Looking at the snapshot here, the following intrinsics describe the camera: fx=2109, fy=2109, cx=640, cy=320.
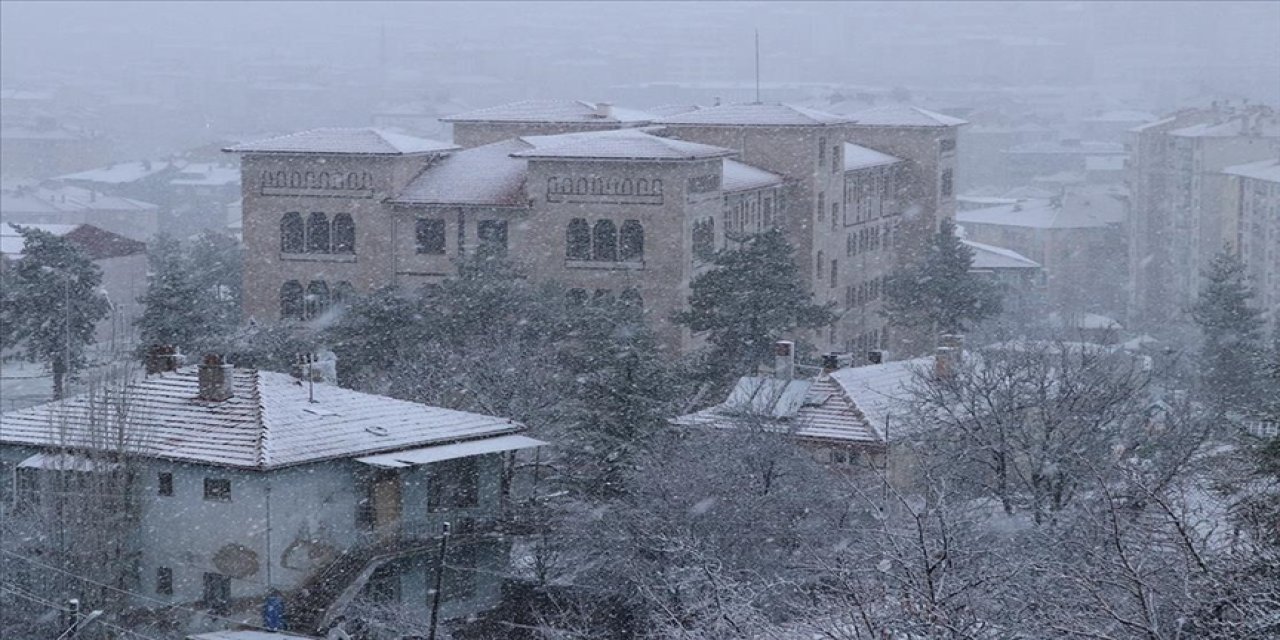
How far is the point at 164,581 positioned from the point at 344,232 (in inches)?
737

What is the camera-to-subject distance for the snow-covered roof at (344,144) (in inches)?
1679

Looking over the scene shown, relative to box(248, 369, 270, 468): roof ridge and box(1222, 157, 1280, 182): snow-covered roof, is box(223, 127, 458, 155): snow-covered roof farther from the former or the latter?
box(1222, 157, 1280, 182): snow-covered roof

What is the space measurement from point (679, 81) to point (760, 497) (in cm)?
14526

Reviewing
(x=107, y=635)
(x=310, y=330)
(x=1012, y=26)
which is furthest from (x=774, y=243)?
(x=1012, y=26)

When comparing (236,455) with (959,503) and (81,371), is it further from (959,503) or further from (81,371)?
(81,371)

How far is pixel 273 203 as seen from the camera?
142 ft

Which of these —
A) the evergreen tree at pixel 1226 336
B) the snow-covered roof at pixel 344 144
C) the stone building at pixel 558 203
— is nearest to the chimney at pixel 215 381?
the stone building at pixel 558 203

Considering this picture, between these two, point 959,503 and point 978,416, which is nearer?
point 959,503

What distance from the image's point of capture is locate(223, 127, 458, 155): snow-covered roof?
42656mm

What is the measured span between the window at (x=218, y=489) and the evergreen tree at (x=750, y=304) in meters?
13.1

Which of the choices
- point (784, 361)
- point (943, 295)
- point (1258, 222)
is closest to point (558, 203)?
point (784, 361)

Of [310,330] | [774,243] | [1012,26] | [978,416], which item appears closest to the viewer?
[978,416]

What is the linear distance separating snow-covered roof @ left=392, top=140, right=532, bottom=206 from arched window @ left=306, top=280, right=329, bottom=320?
2474 mm

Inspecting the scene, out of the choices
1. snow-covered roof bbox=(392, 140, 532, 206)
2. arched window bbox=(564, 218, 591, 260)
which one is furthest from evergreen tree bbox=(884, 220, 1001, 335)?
A: arched window bbox=(564, 218, 591, 260)
